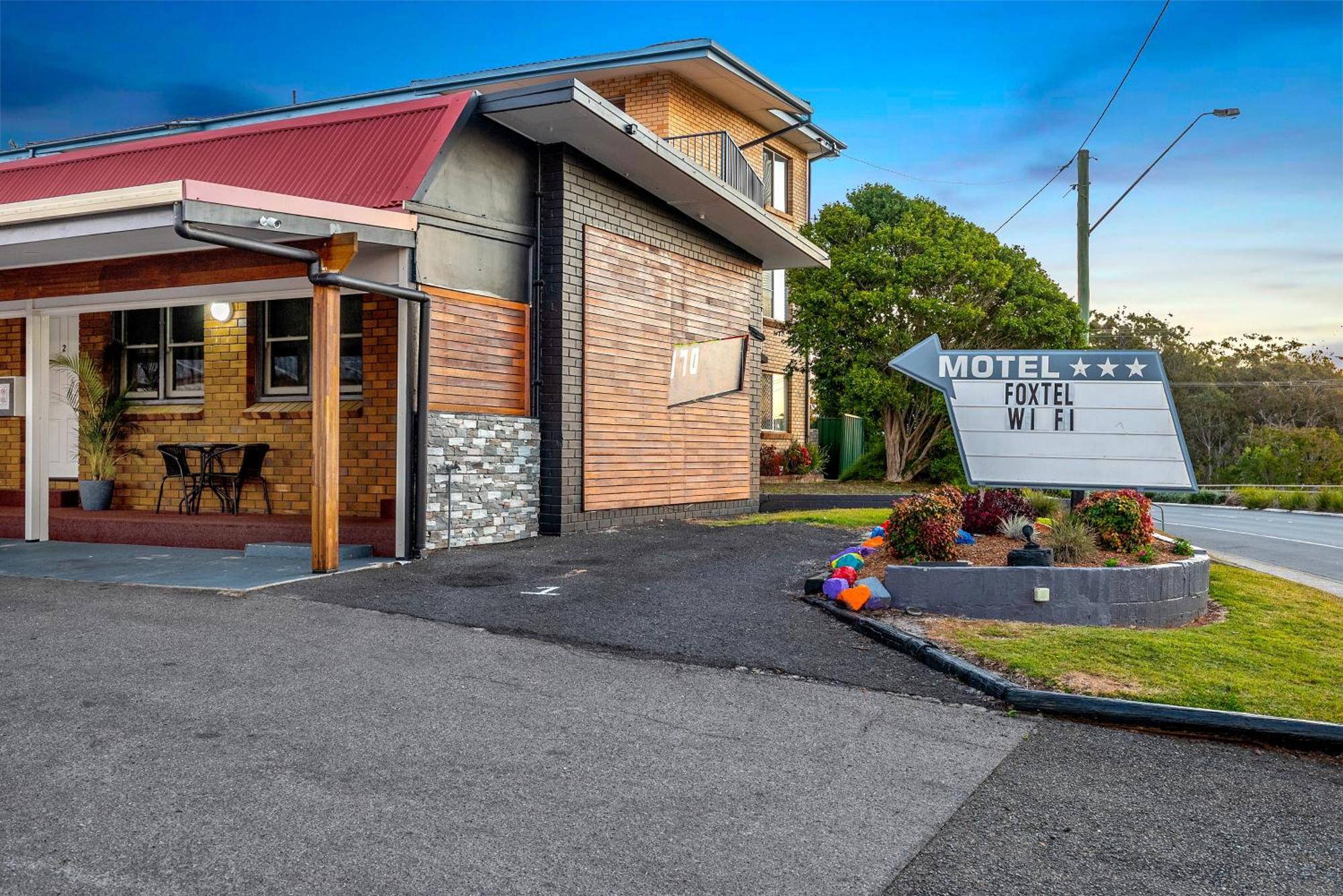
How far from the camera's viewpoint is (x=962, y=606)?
8164mm

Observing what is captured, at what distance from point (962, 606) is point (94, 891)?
6480mm

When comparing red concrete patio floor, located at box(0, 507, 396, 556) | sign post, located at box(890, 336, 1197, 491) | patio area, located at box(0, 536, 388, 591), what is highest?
sign post, located at box(890, 336, 1197, 491)

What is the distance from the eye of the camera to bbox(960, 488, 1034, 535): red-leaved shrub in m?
10.6

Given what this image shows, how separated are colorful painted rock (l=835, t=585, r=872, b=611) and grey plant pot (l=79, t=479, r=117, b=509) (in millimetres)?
9979

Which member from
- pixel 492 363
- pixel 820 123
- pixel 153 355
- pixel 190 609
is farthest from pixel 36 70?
pixel 190 609

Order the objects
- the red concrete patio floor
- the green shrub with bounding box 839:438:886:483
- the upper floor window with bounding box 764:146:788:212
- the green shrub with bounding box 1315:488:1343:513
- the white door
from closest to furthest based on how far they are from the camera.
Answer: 1. the red concrete patio floor
2. the white door
3. the upper floor window with bounding box 764:146:788:212
4. the green shrub with bounding box 1315:488:1343:513
5. the green shrub with bounding box 839:438:886:483

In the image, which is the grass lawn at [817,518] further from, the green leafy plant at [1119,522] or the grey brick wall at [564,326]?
the green leafy plant at [1119,522]

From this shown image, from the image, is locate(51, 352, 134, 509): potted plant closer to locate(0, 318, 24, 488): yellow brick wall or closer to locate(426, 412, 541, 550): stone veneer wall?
locate(0, 318, 24, 488): yellow brick wall

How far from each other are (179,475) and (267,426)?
4.43ft

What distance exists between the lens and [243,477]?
41.2 feet

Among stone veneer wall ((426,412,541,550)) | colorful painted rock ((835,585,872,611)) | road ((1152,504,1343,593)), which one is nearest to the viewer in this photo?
colorful painted rock ((835,585,872,611))

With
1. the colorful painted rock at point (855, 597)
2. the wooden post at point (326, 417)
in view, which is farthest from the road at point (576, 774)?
the wooden post at point (326, 417)

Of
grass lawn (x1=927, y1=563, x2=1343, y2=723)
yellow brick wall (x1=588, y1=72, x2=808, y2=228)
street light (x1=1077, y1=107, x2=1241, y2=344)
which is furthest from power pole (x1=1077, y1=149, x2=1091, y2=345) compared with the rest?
grass lawn (x1=927, y1=563, x2=1343, y2=723)

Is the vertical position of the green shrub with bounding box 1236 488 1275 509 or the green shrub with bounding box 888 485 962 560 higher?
the green shrub with bounding box 888 485 962 560
